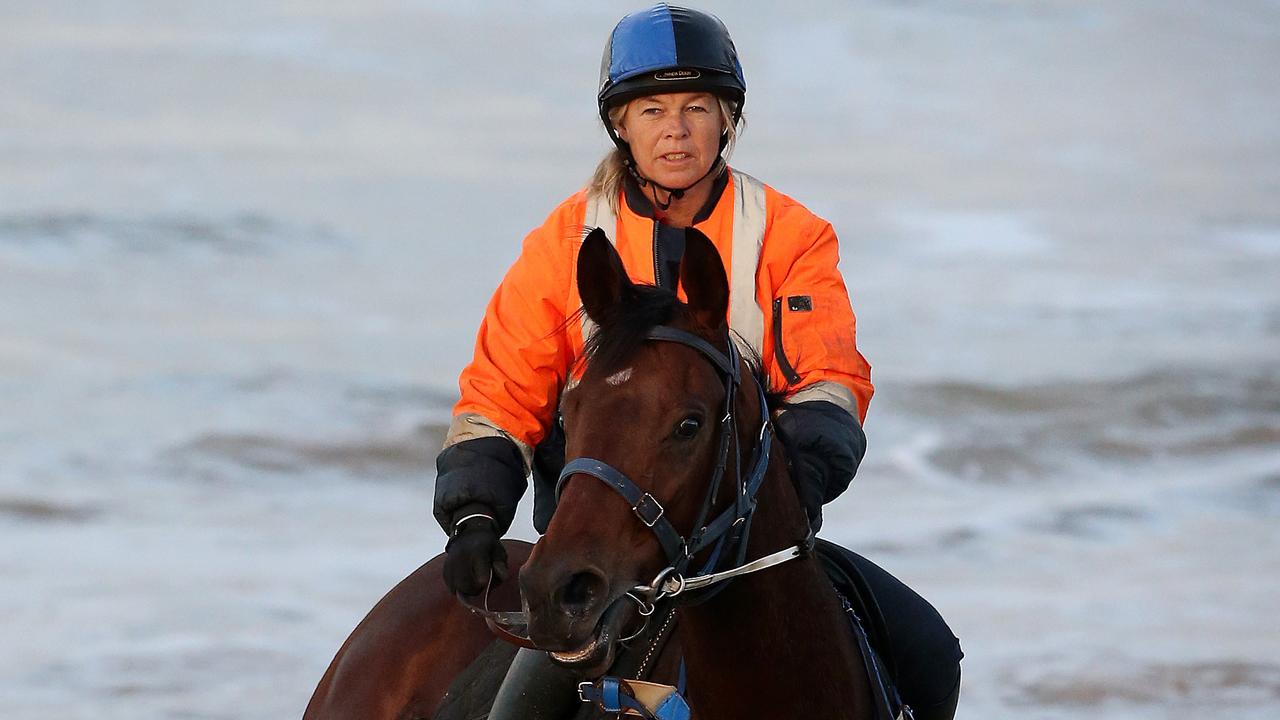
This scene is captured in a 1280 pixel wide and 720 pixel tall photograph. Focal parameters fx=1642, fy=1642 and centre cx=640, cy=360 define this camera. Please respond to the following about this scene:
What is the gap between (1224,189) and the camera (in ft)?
88.6

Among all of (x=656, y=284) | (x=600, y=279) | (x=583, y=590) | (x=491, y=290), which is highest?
(x=491, y=290)

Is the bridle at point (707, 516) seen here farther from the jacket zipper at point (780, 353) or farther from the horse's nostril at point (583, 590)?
the jacket zipper at point (780, 353)

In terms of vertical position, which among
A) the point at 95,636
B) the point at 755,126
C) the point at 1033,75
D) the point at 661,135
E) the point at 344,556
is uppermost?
the point at 1033,75

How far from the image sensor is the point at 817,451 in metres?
3.35

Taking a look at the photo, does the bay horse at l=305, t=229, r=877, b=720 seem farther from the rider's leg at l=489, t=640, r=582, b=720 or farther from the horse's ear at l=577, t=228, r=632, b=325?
the rider's leg at l=489, t=640, r=582, b=720

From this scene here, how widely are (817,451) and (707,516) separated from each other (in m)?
0.43

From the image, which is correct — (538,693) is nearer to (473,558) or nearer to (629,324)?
(473,558)

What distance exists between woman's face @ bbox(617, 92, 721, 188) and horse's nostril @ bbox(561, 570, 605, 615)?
1.20 meters

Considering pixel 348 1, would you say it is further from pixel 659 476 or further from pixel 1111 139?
pixel 659 476

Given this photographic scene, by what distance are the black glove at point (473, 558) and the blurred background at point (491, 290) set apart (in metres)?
6.39

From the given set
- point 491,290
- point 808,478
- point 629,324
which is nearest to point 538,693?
point 808,478

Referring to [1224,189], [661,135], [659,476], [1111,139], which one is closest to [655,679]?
[659,476]

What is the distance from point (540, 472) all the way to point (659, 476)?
0.97m

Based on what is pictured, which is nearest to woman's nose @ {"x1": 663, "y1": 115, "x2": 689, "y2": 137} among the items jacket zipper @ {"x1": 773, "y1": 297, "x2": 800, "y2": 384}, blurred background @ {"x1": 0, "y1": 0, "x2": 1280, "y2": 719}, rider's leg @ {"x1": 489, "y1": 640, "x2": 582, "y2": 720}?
jacket zipper @ {"x1": 773, "y1": 297, "x2": 800, "y2": 384}
